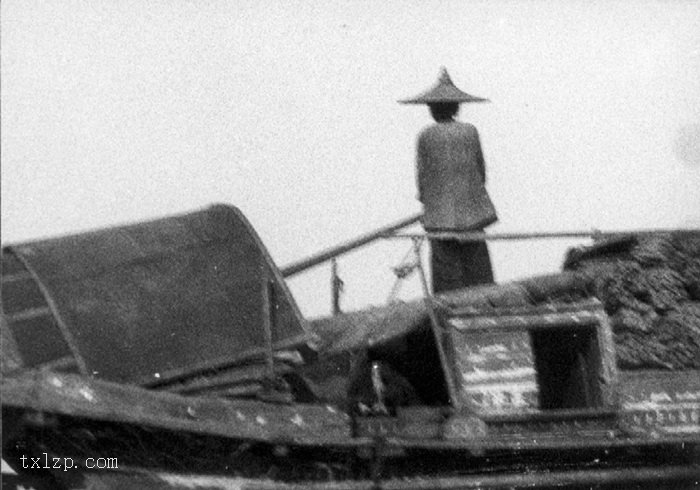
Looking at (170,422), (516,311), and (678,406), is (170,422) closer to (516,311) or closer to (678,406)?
(516,311)

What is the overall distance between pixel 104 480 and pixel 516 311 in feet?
11.9

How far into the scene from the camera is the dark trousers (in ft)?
48.5

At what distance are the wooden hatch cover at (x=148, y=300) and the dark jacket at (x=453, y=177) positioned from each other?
291 cm

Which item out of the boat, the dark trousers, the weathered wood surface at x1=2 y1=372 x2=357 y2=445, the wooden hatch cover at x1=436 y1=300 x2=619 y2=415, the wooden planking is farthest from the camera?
the dark trousers

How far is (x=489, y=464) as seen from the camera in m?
12.4

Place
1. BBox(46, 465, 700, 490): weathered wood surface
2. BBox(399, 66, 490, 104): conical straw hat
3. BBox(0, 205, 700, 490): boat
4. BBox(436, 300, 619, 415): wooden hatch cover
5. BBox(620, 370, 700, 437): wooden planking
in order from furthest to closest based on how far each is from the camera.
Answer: BBox(399, 66, 490, 104): conical straw hat, BBox(620, 370, 700, 437): wooden planking, BBox(436, 300, 619, 415): wooden hatch cover, BBox(46, 465, 700, 490): weathered wood surface, BBox(0, 205, 700, 490): boat

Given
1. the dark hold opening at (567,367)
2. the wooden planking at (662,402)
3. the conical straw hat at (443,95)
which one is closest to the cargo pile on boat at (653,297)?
the wooden planking at (662,402)

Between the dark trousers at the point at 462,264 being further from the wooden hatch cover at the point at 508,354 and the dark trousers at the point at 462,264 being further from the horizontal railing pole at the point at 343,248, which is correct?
the wooden hatch cover at the point at 508,354

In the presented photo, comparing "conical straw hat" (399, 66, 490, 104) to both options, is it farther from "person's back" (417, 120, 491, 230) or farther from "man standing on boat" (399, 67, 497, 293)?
"person's back" (417, 120, 491, 230)

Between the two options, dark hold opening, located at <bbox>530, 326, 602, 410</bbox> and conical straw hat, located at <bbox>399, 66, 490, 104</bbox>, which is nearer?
dark hold opening, located at <bbox>530, 326, 602, 410</bbox>

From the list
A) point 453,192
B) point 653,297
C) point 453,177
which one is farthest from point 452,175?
point 653,297

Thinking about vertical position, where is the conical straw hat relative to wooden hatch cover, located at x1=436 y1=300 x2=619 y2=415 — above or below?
above

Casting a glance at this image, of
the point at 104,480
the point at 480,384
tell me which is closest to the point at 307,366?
the point at 480,384

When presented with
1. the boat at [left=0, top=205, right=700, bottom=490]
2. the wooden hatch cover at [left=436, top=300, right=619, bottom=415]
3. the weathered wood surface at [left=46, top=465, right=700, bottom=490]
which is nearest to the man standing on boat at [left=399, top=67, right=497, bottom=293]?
the boat at [left=0, top=205, right=700, bottom=490]
